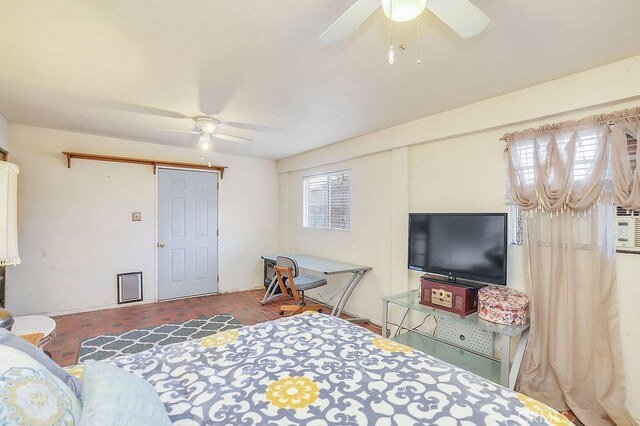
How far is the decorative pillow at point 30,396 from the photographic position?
710mm

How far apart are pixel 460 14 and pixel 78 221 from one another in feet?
15.2

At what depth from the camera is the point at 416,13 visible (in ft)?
3.83

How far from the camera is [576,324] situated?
211cm


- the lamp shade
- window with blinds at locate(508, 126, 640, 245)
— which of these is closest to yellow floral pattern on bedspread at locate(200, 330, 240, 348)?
the lamp shade

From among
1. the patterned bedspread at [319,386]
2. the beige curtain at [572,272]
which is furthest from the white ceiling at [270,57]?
the patterned bedspread at [319,386]

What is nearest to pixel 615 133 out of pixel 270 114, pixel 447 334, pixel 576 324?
pixel 576 324

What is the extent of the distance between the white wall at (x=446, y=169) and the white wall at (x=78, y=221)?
7.85ft

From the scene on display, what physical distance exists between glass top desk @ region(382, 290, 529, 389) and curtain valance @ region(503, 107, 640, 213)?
0.95 metres

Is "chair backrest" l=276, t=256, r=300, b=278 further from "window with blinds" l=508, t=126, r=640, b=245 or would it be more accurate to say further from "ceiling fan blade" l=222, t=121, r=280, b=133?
"window with blinds" l=508, t=126, r=640, b=245

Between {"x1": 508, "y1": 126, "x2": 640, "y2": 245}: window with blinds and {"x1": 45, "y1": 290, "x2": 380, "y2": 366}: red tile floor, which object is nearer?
{"x1": 508, "y1": 126, "x2": 640, "y2": 245}: window with blinds

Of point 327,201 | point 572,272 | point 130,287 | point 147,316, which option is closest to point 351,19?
point 572,272

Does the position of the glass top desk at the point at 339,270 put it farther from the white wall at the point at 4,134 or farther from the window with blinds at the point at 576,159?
the white wall at the point at 4,134

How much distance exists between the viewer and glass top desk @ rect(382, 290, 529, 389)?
2105 mm

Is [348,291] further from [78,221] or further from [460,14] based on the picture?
[78,221]
